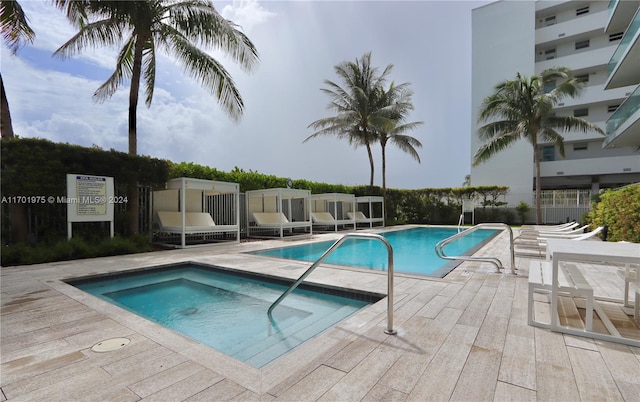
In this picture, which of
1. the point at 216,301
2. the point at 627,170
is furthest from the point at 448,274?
the point at 627,170

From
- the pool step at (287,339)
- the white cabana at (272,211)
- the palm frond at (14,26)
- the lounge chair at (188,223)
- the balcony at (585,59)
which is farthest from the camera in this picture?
the balcony at (585,59)

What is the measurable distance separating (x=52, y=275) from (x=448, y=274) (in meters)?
6.65

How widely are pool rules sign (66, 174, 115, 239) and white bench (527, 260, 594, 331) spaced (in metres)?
8.74

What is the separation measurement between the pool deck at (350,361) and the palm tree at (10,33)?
667 cm

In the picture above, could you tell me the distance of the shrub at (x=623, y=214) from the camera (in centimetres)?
688

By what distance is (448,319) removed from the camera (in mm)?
2898

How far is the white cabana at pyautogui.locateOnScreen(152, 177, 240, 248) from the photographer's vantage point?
9.10 metres

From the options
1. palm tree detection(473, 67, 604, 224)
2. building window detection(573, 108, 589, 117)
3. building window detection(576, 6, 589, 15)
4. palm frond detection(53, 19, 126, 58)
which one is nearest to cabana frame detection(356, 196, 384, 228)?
palm tree detection(473, 67, 604, 224)

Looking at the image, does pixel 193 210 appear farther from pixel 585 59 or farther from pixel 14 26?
pixel 585 59

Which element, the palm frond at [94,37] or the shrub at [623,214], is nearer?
the shrub at [623,214]

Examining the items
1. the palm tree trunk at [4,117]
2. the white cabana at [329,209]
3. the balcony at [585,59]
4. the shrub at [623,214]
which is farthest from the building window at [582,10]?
the palm tree trunk at [4,117]

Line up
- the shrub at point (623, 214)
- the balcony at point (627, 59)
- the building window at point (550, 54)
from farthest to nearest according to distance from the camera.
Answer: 1. the building window at point (550, 54)
2. the balcony at point (627, 59)
3. the shrub at point (623, 214)

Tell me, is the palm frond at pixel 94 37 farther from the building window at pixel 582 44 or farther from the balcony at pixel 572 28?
the building window at pixel 582 44

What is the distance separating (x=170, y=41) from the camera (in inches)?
367
